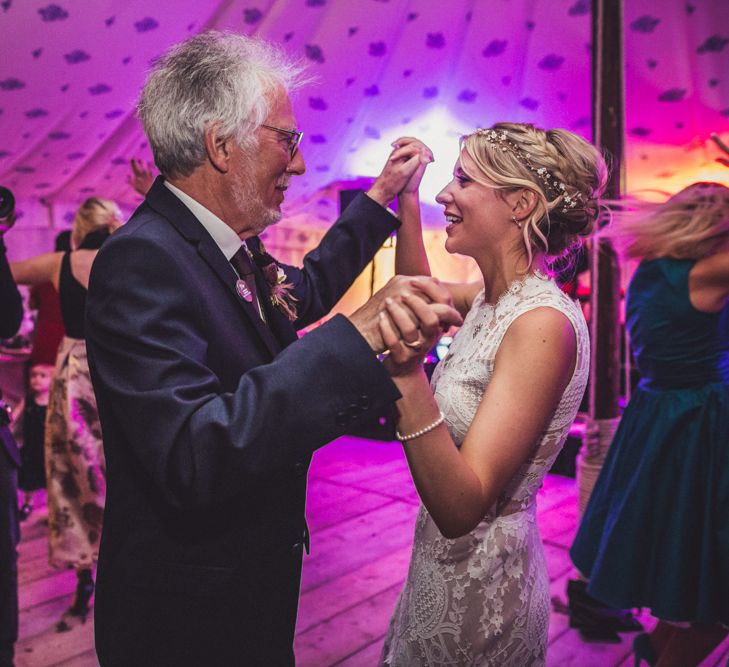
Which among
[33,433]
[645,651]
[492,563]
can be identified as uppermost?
[492,563]

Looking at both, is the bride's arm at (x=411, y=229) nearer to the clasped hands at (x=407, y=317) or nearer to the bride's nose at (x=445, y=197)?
the bride's nose at (x=445, y=197)

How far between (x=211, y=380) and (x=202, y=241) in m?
0.29

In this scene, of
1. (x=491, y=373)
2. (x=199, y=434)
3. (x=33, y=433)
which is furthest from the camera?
(x=33, y=433)

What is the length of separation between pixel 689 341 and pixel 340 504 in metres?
2.42

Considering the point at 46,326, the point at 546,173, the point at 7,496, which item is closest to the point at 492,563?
the point at 546,173

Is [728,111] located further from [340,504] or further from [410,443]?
[410,443]

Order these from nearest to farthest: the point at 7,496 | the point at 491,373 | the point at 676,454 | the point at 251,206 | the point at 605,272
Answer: the point at 251,206, the point at 491,373, the point at 7,496, the point at 676,454, the point at 605,272

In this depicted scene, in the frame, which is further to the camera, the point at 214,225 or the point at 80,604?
the point at 80,604

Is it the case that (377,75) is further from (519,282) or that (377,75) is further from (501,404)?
(501,404)

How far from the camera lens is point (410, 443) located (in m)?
0.89

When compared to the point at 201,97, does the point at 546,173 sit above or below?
below

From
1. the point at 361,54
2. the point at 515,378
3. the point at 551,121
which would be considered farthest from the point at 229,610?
the point at 551,121

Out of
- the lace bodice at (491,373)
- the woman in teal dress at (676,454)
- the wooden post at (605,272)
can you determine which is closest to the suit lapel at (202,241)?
the lace bodice at (491,373)

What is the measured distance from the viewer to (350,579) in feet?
9.41
